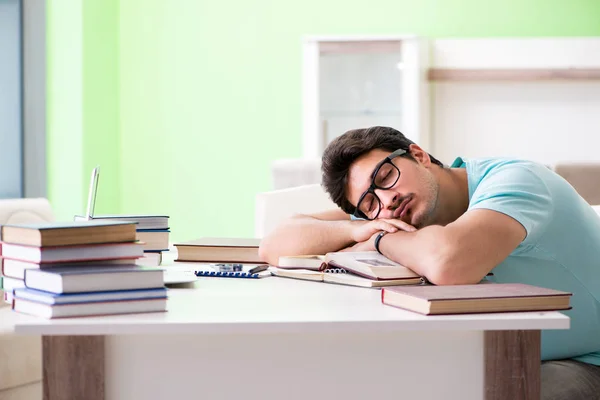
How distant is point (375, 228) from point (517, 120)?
3969 mm

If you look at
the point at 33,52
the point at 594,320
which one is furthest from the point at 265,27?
the point at 594,320

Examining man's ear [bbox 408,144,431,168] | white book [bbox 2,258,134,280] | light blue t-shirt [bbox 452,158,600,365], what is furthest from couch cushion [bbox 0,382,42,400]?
light blue t-shirt [bbox 452,158,600,365]

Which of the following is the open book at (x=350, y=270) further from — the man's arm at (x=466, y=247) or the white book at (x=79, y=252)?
the white book at (x=79, y=252)

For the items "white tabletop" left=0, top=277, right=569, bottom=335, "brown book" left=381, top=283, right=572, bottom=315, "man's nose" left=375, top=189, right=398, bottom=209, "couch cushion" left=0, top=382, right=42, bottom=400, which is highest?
"man's nose" left=375, top=189, right=398, bottom=209

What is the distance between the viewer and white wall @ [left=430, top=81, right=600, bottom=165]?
5.46 m

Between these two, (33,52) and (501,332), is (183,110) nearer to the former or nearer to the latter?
(33,52)

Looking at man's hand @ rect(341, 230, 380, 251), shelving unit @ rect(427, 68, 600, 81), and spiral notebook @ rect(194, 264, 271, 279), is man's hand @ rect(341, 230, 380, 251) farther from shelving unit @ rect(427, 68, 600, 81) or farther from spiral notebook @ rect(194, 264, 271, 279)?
shelving unit @ rect(427, 68, 600, 81)

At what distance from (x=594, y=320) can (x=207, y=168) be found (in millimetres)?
4400

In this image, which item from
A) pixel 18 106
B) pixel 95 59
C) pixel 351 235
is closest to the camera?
pixel 351 235

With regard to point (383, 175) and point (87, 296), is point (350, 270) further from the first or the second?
point (87, 296)

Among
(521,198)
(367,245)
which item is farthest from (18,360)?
(521,198)

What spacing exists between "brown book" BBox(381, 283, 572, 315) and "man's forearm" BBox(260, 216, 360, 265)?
0.70 m

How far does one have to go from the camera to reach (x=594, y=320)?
5.20 feet

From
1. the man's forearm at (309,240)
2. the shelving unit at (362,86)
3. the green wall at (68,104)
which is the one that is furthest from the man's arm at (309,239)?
the shelving unit at (362,86)
